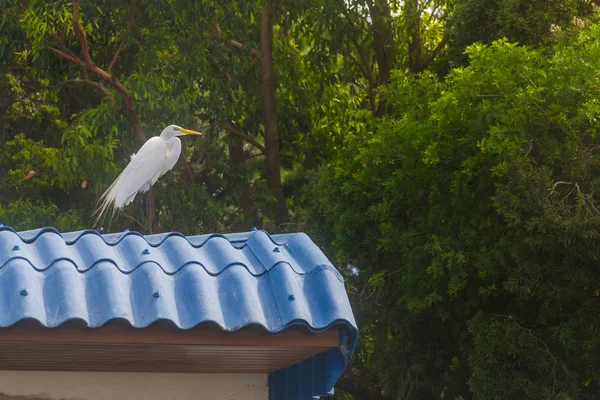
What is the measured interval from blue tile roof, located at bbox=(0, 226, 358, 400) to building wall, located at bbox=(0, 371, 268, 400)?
1.05 ft

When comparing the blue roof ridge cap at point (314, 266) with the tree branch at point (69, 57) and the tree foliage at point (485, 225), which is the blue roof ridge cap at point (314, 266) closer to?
the tree foliage at point (485, 225)

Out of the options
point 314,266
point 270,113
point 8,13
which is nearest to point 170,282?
point 314,266

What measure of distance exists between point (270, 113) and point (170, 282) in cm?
805

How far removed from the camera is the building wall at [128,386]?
106 inches

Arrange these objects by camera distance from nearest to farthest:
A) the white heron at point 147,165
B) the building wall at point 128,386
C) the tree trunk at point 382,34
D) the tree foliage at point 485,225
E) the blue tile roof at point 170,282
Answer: the blue tile roof at point 170,282, the building wall at point 128,386, the tree foliage at point 485,225, the white heron at point 147,165, the tree trunk at point 382,34

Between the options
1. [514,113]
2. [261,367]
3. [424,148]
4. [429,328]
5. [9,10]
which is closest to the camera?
[261,367]

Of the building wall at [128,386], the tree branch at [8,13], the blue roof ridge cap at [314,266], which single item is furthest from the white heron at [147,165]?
the blue roof ridge cap at [314,266]

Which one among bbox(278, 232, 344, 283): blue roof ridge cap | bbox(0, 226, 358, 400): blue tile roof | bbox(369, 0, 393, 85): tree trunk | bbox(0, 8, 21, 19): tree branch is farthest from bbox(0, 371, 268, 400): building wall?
bbox(369, 0, 393, 85): tree trunk

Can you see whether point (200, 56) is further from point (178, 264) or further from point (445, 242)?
point (178, 264)

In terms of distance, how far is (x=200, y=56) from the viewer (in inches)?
363

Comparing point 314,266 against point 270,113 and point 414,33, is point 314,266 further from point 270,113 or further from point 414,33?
point 414,33

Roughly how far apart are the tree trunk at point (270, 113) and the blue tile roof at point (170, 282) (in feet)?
25.2

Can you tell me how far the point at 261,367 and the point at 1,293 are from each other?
880mm

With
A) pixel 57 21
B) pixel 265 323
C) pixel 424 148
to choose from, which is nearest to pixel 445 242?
pixel 424 148
